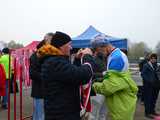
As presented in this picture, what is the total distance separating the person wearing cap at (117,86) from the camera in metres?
5.65

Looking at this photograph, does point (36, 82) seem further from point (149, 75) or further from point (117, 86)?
point (149, 75)

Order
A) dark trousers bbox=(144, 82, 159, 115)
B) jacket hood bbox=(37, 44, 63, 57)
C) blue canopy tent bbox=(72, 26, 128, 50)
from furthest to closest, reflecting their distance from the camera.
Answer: dark trousers bbox=(144, 82, 159, 115) < blue canopy tent bbox=(72, 26, 128, 50) < jacket hood bbox=(37, 44, 63, 57)

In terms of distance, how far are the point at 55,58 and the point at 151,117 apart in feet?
28.7

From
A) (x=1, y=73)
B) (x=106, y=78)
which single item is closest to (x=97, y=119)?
(x=106, y=78)

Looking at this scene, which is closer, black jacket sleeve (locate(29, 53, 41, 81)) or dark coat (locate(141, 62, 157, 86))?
black jacket sleeve (locate(29, 53, 41, 81))

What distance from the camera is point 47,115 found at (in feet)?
16.7

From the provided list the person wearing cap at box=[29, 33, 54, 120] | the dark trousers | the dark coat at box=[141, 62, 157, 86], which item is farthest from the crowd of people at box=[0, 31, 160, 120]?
the dark trousers

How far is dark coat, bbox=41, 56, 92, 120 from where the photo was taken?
4.89 m

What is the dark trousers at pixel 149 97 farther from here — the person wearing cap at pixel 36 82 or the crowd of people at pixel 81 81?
the crowd of people at pixel 81 81

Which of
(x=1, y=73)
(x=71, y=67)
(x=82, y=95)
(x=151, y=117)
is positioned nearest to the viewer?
(x=71, y=67)

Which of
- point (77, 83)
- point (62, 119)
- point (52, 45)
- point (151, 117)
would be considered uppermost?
point (52, 45)

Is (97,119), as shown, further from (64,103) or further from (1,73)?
(1,73)

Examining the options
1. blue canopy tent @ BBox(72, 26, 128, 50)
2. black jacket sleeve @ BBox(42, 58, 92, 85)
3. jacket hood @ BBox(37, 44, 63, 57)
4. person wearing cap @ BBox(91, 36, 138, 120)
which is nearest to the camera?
black jacket sleeve @ BBox(42, 58, 92, 85)

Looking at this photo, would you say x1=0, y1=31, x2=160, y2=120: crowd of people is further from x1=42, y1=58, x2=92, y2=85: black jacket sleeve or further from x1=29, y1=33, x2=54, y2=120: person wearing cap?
x1=29, y1=33, x2=54, y2=120: person wearing cap
